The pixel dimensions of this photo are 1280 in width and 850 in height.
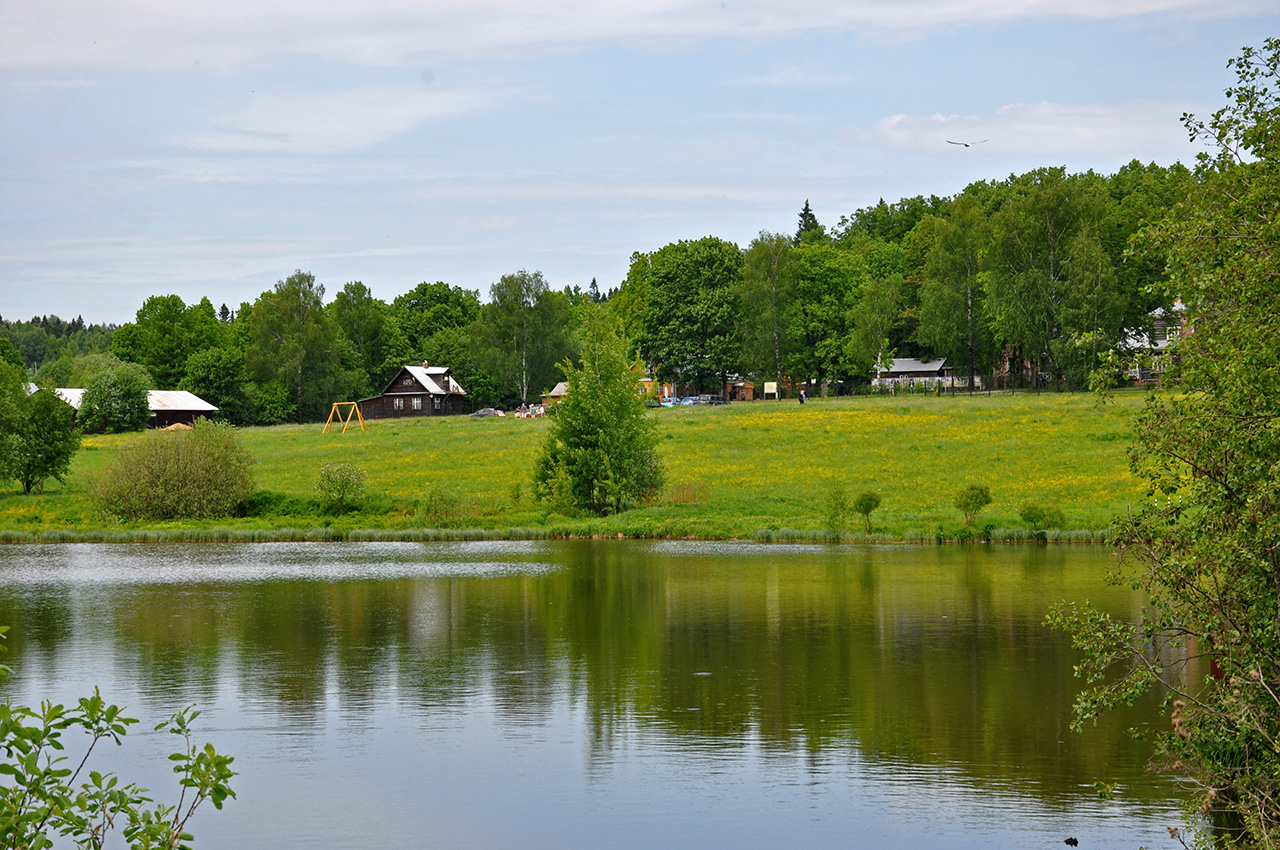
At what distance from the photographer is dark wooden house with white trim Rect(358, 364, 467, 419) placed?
383 feet

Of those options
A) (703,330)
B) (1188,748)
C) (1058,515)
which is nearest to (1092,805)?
(1188,748)

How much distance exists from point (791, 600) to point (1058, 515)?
17.9m

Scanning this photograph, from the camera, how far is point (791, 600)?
29828 millimetres

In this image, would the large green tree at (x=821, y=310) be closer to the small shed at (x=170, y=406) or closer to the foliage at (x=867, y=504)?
the small shed at (x=170, y=406)

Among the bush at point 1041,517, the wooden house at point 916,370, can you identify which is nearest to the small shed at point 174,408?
the wooden house at point 916,370

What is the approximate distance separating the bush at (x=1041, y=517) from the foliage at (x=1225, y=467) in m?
32.2

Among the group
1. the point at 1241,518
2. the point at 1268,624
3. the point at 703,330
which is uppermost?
the point at 703,330

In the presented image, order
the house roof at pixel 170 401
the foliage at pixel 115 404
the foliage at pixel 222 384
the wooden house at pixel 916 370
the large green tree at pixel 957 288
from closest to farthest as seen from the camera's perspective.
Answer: the large green tree at pixel 957 288 → the foliage at pixel 115 404 → the house roof at pixel 170 401 → the foliage at pixel 222 384 → the wooden house at pixel 916 370

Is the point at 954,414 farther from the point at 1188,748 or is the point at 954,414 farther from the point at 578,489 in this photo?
the point at 1188,748

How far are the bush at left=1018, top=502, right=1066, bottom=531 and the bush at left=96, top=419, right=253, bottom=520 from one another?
3434 centimetres

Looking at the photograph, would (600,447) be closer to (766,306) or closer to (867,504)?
(867,504)

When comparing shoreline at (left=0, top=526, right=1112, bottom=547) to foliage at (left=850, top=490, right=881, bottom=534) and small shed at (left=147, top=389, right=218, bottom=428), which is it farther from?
small shed at (left=147, top=389, right=218, bottom=428)

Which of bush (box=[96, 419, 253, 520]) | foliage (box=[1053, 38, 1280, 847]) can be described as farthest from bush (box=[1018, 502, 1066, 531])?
bush (box=[96, 419, 253, 520])

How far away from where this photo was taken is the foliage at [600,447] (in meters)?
50.7
